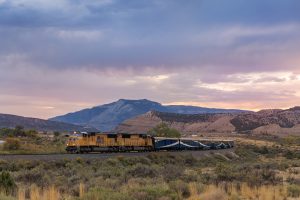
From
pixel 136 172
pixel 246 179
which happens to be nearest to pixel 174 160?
pixel 136 172

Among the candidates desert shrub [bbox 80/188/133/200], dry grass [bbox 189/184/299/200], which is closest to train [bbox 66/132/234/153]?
dry grass [bbox 189/184/299/200]

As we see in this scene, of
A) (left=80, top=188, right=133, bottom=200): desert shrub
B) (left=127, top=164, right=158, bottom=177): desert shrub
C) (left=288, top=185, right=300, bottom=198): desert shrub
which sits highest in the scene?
(left=80, top=188, right=133, bottom=200): desert shrub

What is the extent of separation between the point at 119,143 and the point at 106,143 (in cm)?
273

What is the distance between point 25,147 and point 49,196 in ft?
193

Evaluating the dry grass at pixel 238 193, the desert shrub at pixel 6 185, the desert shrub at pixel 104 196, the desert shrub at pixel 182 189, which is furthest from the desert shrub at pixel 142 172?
the desert shrub at pixel 104 196

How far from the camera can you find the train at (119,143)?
2520 inches

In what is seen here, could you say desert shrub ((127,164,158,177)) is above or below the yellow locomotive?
below

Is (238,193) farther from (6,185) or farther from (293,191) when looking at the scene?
(6,185)

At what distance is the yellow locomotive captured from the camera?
6388 cm

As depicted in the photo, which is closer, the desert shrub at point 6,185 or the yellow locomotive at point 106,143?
the desert shrub at point 6,185

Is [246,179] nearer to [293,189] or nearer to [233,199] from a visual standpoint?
[293,189]

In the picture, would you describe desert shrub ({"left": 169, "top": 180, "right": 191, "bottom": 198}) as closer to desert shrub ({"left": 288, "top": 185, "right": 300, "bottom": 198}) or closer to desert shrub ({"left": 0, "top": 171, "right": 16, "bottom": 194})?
desert shrub ({"left": 288, "top": 185, "right": 300, "bottom": 198})

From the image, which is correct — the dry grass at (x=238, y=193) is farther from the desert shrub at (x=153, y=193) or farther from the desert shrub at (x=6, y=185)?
the desert shrub at (x=6, y=185)

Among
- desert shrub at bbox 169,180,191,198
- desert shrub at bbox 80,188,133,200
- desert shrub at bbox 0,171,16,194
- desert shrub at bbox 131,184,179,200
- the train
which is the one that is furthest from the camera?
the train
